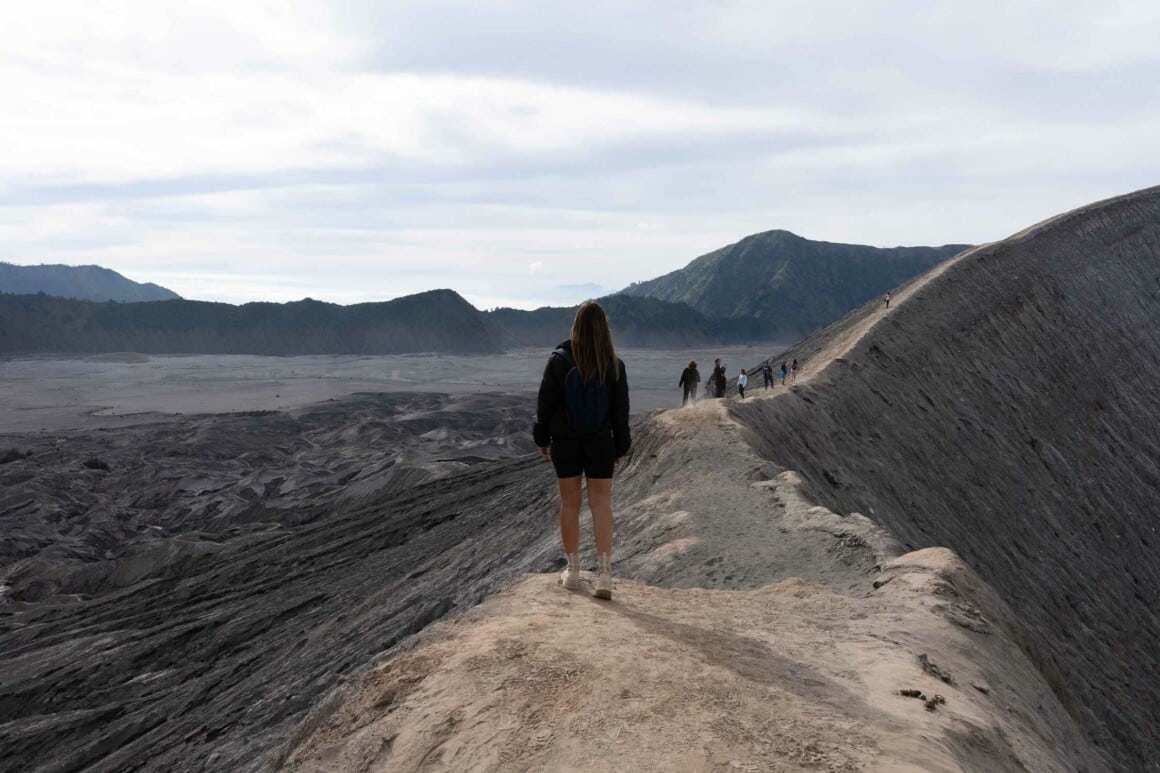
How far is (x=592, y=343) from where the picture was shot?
16.1 feet

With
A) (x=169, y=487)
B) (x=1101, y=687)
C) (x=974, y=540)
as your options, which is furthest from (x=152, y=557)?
(x=1101, y=687)

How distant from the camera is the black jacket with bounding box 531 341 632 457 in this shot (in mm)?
4965

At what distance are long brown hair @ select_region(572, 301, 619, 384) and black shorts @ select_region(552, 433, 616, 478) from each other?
37cm

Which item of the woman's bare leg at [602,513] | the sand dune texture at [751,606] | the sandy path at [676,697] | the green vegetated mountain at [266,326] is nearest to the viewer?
the sandy path at [676,697]

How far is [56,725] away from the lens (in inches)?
469

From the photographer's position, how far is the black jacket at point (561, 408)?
4.96m

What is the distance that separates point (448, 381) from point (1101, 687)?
71418mm

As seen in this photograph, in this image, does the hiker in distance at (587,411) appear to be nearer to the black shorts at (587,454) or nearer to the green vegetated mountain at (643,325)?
the black shorts at (587,454)

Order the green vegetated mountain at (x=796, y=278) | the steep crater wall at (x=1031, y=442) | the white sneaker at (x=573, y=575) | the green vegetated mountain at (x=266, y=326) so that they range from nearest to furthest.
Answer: the white sneaker at (x=573, y=575)
the steep crater wall at (x=1031, y=442)
the green vegetated mountain at (x=266, y=326)
the green vegetated mountain at (x=796, y=278)

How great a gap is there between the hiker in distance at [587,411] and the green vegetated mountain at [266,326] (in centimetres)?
11668

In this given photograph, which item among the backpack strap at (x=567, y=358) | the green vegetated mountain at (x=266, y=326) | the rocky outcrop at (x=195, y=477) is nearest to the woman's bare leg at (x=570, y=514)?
the backpack strap at (x=567, y=358)

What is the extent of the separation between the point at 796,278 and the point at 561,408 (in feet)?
533

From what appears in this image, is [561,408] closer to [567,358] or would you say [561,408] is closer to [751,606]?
[567,358]

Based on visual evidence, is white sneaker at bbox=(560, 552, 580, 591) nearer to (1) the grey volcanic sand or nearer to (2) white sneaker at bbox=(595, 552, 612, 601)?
(2) white sneaker at bbox=(595, 552, 612, 601)
